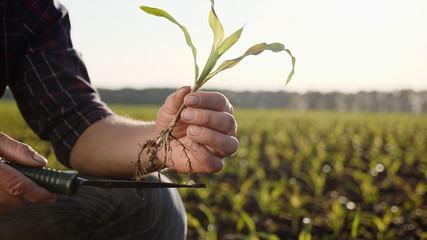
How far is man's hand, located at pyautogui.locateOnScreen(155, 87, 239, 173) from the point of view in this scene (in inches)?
44.0

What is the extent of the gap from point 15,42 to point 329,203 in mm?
2255

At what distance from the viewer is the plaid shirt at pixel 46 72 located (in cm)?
173

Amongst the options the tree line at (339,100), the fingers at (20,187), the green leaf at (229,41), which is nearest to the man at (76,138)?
the fingers at (20,187)

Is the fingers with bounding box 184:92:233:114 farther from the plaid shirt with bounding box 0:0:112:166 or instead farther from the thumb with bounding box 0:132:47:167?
the plaid shirt with bounding box 0:0:112:166

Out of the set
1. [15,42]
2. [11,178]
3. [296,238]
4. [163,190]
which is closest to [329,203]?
[296,238]

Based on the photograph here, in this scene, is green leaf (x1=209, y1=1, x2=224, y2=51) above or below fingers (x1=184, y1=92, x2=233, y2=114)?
above

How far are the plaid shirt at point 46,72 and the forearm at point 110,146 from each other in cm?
5

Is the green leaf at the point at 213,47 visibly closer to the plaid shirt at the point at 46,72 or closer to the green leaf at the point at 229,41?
the green leaf at the point at 229,41

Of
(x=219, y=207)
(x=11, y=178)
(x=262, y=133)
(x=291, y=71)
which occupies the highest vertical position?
(x=291, y=71)

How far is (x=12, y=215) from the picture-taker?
4.86 ft

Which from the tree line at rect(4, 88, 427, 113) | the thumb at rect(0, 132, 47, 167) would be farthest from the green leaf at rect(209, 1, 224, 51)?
the tree line at rect(4, 88, 427, 113)

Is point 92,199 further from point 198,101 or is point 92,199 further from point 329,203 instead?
point 329,203

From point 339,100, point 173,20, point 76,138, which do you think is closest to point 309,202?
point 76,138

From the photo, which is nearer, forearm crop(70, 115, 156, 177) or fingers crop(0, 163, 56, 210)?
fingers crop(0, 163, 56, 210)
